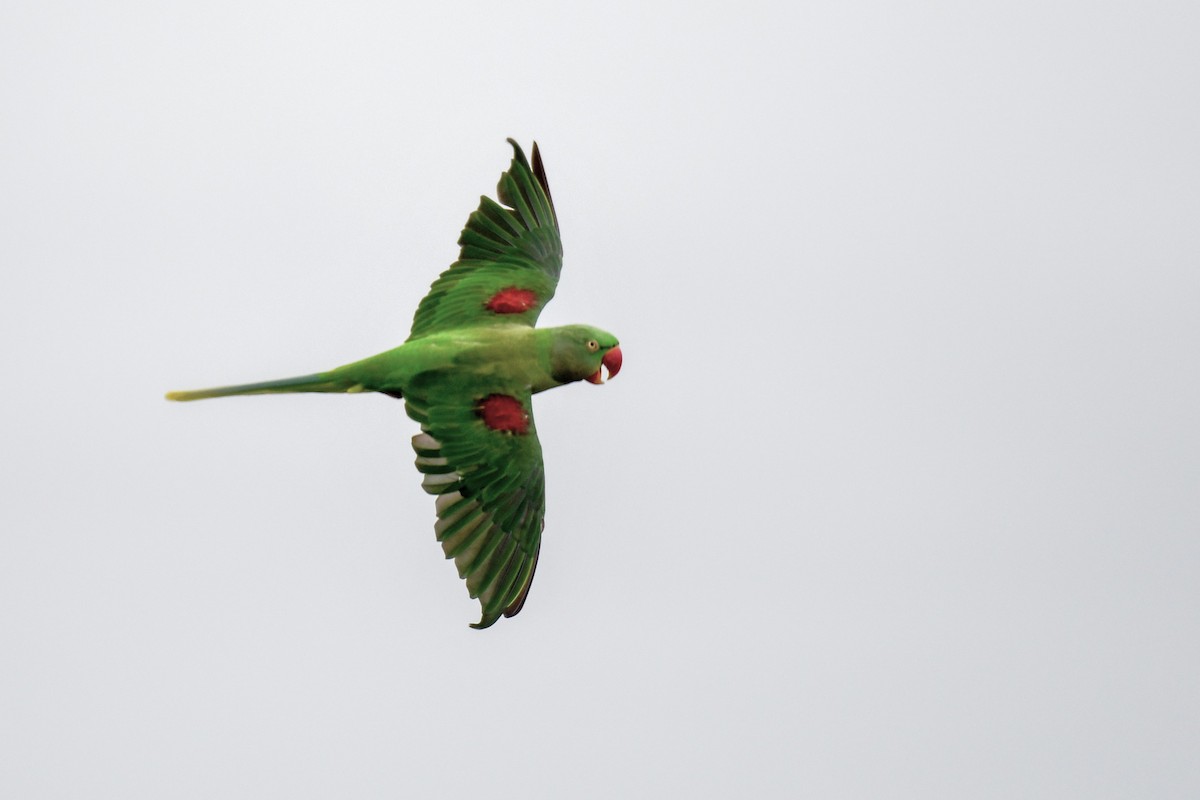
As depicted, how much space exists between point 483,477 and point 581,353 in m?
1.19

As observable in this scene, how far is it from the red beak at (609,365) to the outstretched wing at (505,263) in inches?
29.5

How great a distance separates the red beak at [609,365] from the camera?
40.8 ft

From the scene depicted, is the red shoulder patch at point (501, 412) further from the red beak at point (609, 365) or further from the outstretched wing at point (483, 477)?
the red beak at point (609, 365)

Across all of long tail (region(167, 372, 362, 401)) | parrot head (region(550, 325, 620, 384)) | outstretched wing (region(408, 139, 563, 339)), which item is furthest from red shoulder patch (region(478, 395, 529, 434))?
long tail (region(167, 372, 362, 401))

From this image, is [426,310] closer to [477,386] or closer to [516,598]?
[477,386]

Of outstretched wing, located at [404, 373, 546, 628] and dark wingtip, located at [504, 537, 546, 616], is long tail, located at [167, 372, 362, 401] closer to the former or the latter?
outstretched wing, located at [404, 373, 546, 628]

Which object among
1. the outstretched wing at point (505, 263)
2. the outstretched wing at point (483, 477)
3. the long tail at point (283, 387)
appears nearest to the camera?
the outstretched wing at point (483, 477)

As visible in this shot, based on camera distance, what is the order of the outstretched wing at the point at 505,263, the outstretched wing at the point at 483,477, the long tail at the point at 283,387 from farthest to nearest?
the outstretched wing at the point at 505,263, the long tail at the point at 283,387, the outstretched wing at the point at 483,477

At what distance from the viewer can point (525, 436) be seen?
12.3 meters

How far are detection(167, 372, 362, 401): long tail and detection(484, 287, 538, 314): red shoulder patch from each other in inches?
50.5

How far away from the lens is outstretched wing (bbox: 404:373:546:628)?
1212cm

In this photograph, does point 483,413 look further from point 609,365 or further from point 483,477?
point 609,365

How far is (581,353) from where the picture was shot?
12305 millimetres

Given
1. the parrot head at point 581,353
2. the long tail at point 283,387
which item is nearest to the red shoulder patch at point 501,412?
the parrot head at point 581,353
